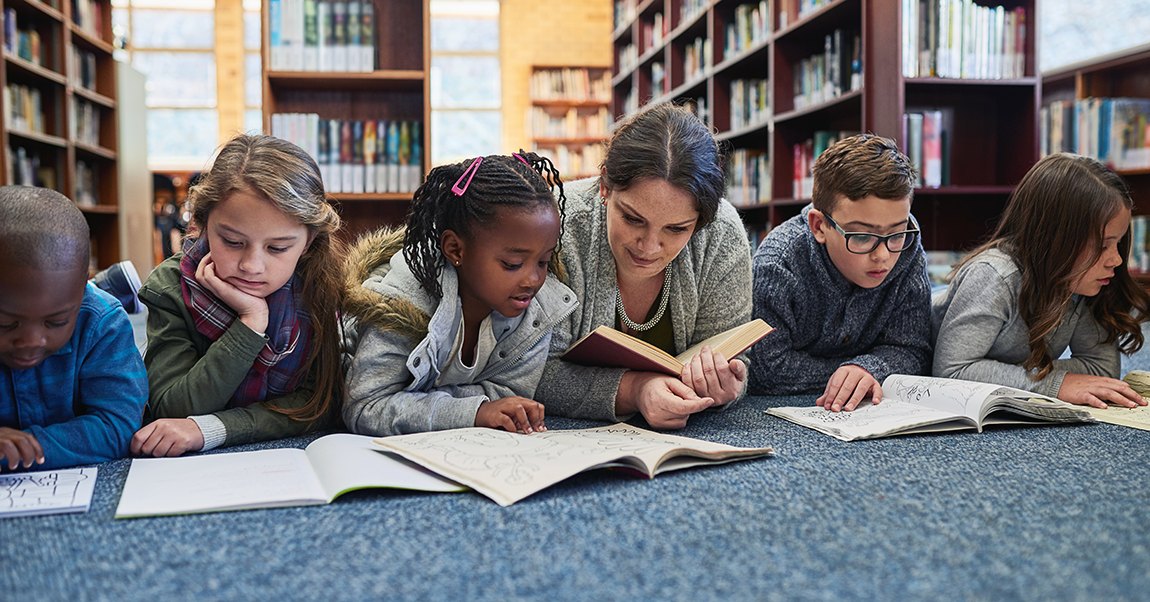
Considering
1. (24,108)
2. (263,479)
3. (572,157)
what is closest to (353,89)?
(263,479)

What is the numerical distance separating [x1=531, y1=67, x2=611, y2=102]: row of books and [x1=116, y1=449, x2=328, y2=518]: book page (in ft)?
20.5

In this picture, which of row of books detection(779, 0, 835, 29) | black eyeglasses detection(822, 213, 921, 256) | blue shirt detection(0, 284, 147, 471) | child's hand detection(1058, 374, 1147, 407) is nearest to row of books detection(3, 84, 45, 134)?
blue shirt detection(0, 284, 147, 471)

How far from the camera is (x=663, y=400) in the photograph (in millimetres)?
1262

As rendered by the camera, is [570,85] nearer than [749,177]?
No

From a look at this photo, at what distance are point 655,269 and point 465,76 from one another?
21.7 ft

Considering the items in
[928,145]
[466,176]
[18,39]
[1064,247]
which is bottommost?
[1064,247]

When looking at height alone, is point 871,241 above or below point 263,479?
above

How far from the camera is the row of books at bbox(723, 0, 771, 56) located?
3.47m

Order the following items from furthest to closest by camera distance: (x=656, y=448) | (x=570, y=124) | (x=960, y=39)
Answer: (x=570, y=124)
(x=960, y=39)
(x=656, y=448)

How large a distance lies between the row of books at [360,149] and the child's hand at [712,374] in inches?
73.6

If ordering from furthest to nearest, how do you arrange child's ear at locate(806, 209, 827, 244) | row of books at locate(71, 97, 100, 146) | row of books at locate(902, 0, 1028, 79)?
row of books at locate(71, 97, 100, 146) → row of books at locate(902, 0, 1028, 79) → child's ear at locate(806, 209, 827, 244)

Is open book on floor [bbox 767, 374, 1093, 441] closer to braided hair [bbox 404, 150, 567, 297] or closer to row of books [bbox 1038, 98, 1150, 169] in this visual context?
braided hair [bbox 404, 150, 567, 297]

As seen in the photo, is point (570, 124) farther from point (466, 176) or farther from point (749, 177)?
point (466, 176)

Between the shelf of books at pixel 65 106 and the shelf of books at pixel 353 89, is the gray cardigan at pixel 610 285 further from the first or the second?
the shelf of books at pixel 65 106
